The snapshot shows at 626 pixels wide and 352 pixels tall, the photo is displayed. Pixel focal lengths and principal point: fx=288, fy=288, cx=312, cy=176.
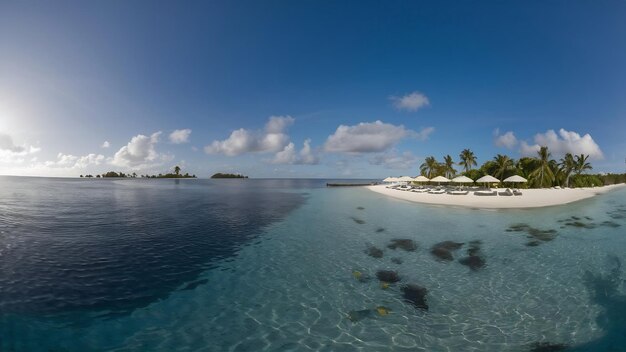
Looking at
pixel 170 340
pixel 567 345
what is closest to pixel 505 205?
pixel 567 345

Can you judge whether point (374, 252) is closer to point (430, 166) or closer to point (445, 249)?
point (445, 249)

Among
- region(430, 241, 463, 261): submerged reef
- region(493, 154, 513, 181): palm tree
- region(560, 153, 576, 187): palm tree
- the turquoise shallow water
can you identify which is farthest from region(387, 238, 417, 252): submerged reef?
region(560, 153, 576, 187): palm tree

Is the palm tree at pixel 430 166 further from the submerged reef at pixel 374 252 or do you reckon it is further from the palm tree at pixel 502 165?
the submerged reef at pixel 374 252

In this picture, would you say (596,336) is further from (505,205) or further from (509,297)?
(505,205)

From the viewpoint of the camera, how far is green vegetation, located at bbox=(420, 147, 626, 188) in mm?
64938

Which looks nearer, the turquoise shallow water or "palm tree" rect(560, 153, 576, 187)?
the turquoise shallow water

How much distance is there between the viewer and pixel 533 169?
6706 centimetres

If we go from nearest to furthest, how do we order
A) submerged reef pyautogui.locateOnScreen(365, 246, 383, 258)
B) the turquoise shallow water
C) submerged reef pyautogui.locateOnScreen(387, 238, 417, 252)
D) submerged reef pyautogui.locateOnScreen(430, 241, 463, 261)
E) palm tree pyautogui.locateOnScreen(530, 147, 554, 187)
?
the turquoise shallow water < submerged reef pyautogui.locateOnScreen(430, 241, 463, 261) < submerged reef pyautogui.locateOnScreen(365, 246, 383, 258) < submerged reef pyautogui.locateOnScreen(387, 238, 417, 252) < palm tree pyautogui.locateOnScreen(530, 147, 554, 187)

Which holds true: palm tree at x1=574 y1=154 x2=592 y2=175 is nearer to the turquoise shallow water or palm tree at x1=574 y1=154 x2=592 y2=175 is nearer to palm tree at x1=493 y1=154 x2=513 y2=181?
palm tree at x1=493 y1=154 x2=513 y2=181

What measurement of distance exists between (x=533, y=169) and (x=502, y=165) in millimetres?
7619

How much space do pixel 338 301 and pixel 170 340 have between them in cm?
519

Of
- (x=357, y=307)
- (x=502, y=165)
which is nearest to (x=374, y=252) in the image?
(x=357, y=307)

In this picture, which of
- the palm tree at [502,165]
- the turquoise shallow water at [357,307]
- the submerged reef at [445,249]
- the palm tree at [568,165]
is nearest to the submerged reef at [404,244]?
the turquoise shallow water at [357,307]

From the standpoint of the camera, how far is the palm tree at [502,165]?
6613 centimetres
